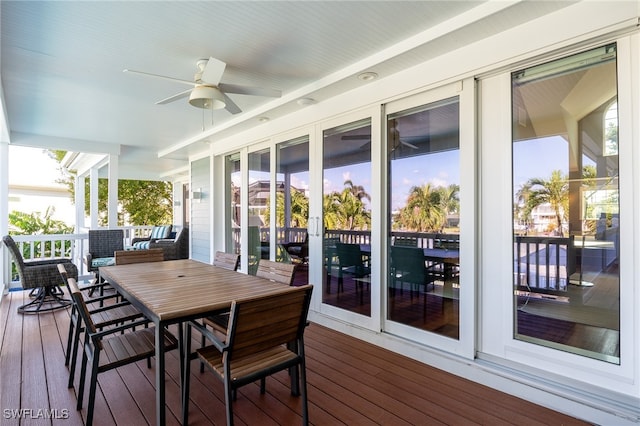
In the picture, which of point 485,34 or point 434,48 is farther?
point 434,48

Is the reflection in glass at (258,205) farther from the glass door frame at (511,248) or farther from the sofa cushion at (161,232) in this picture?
the sofa cushion at (161,232)

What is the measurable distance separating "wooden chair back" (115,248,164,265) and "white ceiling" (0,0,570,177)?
1950 mm

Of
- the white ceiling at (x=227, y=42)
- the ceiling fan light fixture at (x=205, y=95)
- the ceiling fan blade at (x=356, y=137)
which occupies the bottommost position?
the ceiling fan blade at (x=356, y=137)

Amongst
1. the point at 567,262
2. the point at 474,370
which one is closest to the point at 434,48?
the point at 567,262

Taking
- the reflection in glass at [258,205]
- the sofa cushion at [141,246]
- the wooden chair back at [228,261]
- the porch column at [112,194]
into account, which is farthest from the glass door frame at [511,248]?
the sofa cushion at [141,246]

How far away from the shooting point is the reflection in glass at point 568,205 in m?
2.12

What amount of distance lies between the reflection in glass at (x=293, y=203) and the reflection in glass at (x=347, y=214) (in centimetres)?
41

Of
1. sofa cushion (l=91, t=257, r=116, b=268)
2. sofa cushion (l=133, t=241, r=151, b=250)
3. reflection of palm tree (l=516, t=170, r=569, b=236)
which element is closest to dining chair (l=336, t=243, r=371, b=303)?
reflection of palm tree (l=516, t=170, r=569, b=236)

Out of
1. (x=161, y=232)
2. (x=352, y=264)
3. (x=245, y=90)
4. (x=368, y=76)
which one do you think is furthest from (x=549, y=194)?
(x=161, y=232)

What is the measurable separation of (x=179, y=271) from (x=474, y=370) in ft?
9.07

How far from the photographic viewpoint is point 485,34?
245cm

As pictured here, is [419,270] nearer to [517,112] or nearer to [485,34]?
[517,112]

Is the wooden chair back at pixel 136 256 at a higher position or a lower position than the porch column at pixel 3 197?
lower

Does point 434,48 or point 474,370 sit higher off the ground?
point 434,48
